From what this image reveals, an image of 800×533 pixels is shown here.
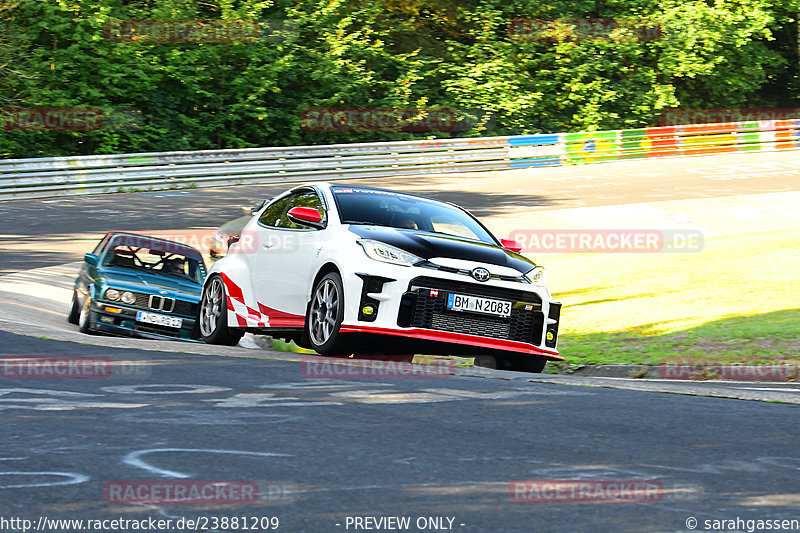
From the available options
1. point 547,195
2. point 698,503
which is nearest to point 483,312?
point 698,503

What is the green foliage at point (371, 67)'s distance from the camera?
3497 centimetres

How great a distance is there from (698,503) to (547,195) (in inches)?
1068

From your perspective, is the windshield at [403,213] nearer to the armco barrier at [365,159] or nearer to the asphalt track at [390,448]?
the asphalt track at [390,448]

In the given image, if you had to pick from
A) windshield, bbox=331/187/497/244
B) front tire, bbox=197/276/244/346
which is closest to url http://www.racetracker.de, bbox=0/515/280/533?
windshield, bbox=331/187/497/244

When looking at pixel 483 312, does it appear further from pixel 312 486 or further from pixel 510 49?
pixel 510 49

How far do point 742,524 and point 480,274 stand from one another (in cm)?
544

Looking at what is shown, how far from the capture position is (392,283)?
969 cm

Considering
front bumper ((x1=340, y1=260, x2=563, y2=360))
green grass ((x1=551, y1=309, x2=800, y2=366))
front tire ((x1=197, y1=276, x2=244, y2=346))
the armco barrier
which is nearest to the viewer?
A: front bumper ((x1=340, y1=260, x2=563, y2=360))

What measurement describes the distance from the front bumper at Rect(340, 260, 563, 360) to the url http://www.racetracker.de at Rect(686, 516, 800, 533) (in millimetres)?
5181

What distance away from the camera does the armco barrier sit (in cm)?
3050

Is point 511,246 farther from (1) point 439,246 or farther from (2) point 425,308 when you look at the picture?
(2) point 425,308

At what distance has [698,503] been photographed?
194 inches

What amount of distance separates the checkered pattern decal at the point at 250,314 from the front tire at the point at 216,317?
11 centimetres

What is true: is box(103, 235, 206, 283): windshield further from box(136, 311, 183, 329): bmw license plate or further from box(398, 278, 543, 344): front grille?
box(398, 278, 543, 344): front grille
